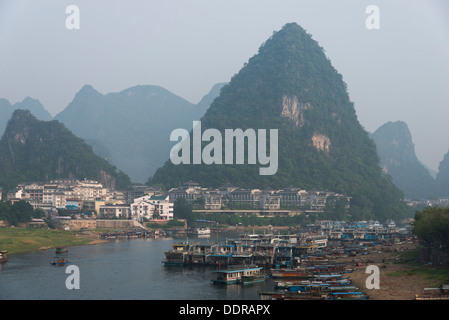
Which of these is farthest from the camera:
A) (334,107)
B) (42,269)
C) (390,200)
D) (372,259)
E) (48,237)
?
(334,107)

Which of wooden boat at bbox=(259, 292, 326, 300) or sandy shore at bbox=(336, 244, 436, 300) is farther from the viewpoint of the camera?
sandy shore at bbox=(336, 244, 436, 300)

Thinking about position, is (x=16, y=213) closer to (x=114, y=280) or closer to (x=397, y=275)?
(x=114, y=280)

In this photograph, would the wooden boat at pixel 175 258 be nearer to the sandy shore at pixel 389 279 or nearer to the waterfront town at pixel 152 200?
the sandy shore at pixel 389 279

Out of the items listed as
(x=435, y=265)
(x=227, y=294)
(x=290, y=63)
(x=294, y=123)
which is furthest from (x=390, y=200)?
(x=227, y=294)

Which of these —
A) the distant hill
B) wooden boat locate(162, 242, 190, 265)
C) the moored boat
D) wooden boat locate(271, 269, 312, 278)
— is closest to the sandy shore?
the moored boat

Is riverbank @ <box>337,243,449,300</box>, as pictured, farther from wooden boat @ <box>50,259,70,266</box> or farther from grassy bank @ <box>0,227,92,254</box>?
grassy bank @ <box>0,227,92,254</box>

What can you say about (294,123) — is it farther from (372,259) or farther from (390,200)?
(372,259)

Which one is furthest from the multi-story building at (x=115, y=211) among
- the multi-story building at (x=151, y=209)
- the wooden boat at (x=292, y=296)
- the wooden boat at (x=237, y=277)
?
the wooden boat at (x=292, y=296)
